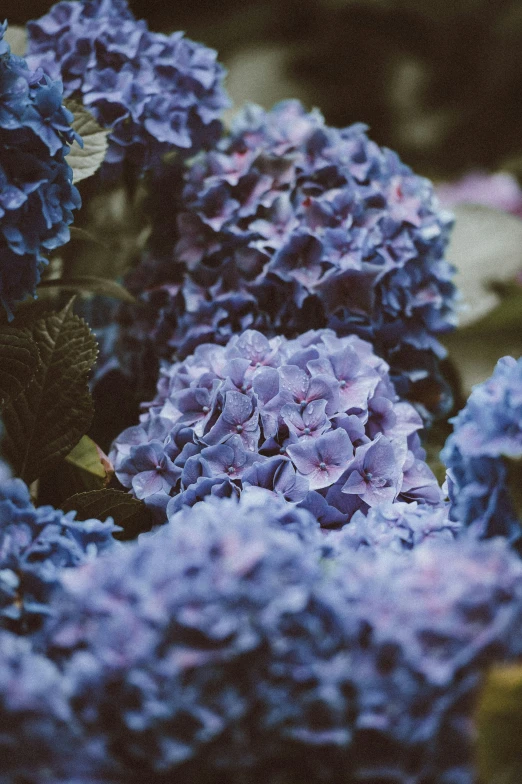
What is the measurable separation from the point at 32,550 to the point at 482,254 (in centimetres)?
99

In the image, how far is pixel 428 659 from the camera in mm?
469

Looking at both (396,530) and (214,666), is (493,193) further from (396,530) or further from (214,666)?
(214,666)

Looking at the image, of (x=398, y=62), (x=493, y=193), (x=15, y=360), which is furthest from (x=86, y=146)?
Answer: (x=398, y=62)

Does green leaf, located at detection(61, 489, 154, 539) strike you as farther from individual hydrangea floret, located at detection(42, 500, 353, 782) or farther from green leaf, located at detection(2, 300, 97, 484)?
individual hydrangea floret, located at detection(42, 500, 353, 782)

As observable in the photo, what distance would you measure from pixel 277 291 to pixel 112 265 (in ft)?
1.01

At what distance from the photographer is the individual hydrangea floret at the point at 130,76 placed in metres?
0.99

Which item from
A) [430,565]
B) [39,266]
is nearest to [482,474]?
[430,565]

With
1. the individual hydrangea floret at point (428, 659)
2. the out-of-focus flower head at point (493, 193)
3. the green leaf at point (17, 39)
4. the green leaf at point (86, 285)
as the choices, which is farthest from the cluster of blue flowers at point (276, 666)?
the out-of-focus flower head at point (493, 193)

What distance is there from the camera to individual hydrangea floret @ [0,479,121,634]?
59 centimetres

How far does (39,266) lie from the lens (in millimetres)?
760

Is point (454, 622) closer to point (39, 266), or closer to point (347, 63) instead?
point (39, 266)

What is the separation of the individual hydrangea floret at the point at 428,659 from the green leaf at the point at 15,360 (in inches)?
16.1

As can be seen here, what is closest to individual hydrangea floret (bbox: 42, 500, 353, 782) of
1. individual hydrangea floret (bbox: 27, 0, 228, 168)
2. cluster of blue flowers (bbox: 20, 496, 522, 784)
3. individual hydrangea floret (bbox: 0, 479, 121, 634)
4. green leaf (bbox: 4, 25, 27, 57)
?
cluster of blue flowers (bbox: 20, 496, 522, 784)

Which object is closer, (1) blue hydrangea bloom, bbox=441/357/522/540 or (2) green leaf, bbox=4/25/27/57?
(1) blue hydrangea bloom, bbox=441/357/522/540
